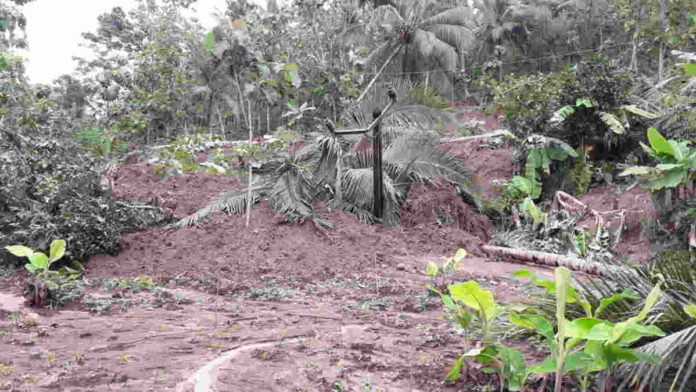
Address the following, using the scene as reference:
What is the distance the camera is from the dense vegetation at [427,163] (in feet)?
8.73

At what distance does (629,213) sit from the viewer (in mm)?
9711

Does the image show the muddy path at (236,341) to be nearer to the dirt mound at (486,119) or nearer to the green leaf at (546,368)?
the green leaf at (546,368)

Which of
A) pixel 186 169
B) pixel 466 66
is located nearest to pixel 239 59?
pixel 186 169

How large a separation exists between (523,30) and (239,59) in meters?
23.7

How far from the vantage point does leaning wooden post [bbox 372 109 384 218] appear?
905 centimetres

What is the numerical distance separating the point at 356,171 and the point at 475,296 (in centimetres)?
718

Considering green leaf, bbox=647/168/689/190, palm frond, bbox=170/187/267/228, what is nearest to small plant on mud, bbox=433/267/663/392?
green leaf, bbox=647/168/689/190

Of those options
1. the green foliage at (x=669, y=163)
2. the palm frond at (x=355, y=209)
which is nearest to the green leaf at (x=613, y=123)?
the green foliage at (x=669, y=163)

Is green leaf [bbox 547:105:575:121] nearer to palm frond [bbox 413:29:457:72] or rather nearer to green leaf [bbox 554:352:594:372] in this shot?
green leaf [bbox 554:352:594:372]

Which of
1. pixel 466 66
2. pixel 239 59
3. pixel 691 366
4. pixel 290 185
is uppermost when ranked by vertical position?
pixel 466 66

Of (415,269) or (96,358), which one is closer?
(96,358)

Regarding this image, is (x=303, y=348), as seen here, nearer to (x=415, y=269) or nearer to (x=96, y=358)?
(x=96, y=358)

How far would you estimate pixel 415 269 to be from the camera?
24.3 ft

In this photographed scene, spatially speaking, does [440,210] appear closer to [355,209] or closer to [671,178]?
[355,209]
